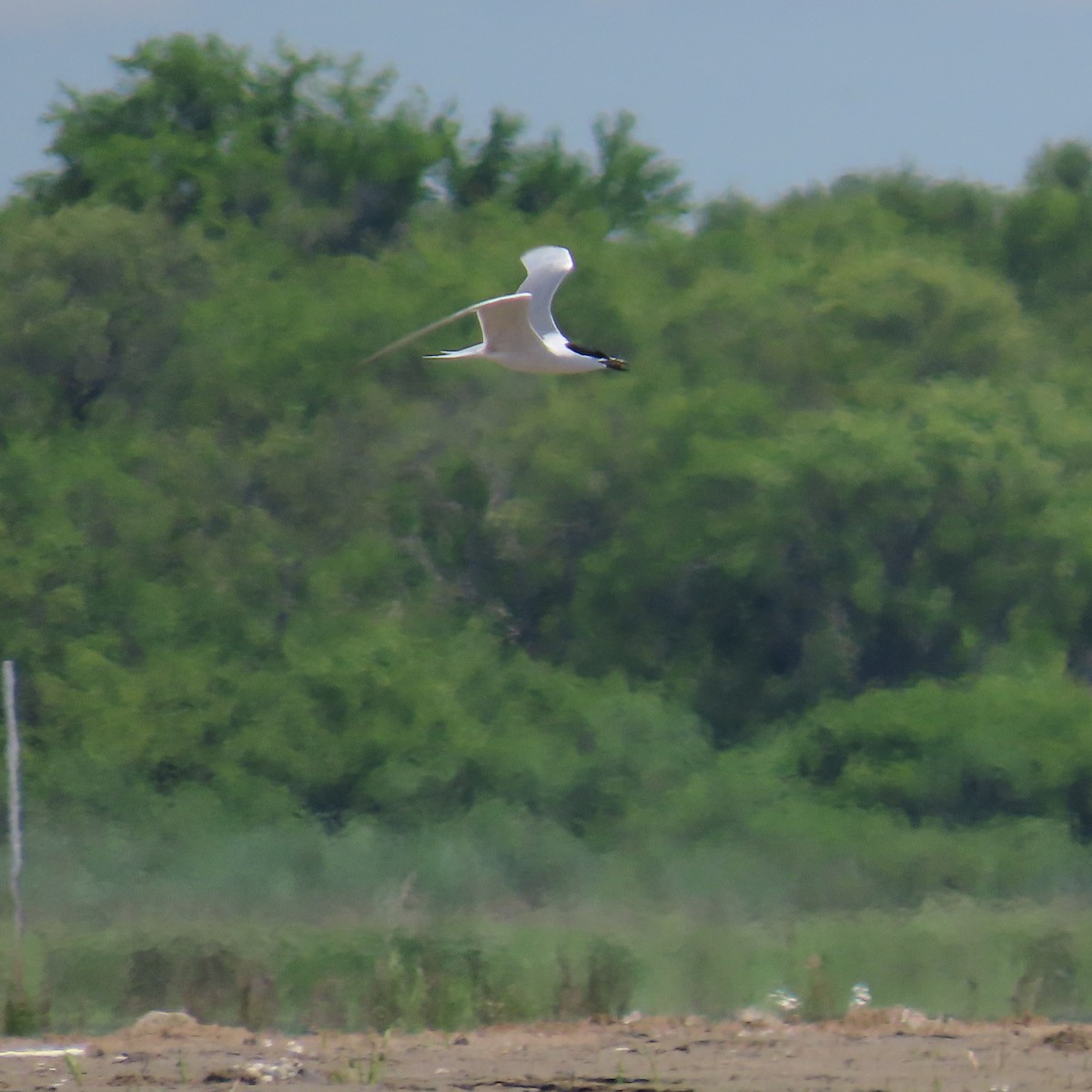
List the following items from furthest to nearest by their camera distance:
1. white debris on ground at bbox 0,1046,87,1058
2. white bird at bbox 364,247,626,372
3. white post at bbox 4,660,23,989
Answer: white post at bbox 4,660,23,989, white debris on ground at bbox 0,1046,87,1058, white bird at bbox 364,247,626,372

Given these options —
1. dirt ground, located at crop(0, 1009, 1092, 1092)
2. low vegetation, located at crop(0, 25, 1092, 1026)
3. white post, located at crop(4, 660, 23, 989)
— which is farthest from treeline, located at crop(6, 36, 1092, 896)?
dirt ground, located at crop(0, 1009, 1092, 1092)

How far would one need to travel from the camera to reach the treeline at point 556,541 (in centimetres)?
1545

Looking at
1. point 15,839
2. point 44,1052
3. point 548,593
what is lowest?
point 44,1052

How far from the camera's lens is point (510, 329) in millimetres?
8164

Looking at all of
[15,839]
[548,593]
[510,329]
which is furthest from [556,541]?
[510,329]

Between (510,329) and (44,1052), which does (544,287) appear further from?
(44,1052)

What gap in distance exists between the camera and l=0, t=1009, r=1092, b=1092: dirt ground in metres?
7.72

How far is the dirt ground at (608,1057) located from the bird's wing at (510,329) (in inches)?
104

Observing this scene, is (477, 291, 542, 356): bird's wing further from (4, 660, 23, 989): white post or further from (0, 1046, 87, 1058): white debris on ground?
(4, 660, 23, 989): white post

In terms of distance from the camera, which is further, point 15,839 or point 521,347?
point 15,839

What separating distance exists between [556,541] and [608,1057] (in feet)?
34.1

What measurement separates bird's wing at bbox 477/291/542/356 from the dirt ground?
104 inches

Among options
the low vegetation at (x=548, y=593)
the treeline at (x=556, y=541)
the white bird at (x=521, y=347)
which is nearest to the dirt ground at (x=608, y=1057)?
the low vegetation at (x=548, y=593)

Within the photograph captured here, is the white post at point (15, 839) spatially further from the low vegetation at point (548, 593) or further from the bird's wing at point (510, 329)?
the bird's wing at point (510, 329)
